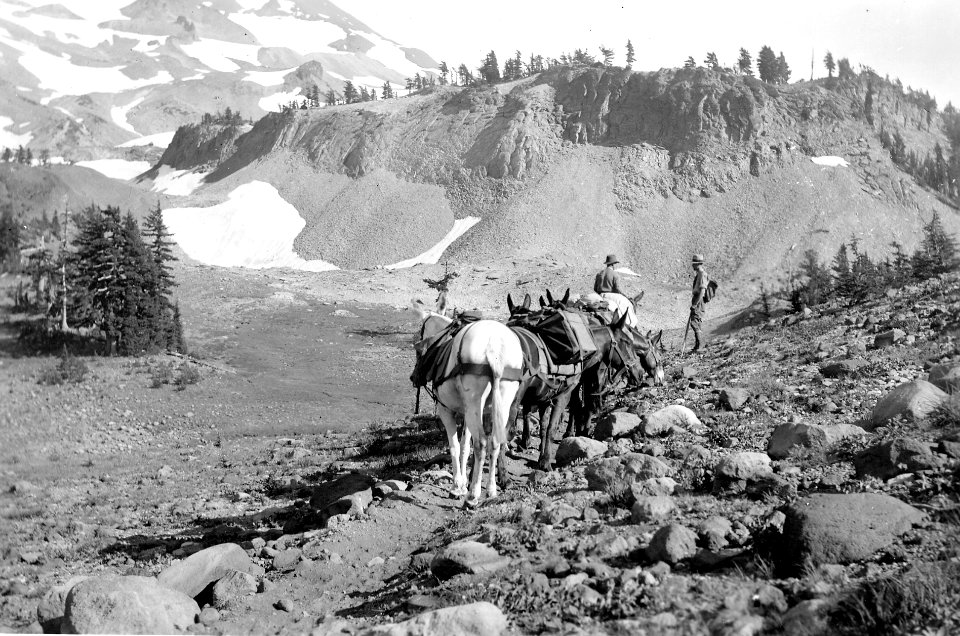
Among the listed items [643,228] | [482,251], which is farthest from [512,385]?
[643,228]

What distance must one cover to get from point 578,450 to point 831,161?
89.0m

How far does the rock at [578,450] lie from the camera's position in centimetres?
935

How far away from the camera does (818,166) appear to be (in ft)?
272

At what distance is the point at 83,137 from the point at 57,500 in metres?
209

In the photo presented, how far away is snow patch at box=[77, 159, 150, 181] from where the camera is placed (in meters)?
156

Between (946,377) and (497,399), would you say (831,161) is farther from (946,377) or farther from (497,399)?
(497,399)

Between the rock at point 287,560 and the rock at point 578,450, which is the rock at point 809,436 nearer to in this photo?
the rock at point 578,450

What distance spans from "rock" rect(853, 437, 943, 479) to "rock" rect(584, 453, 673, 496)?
6.31ft

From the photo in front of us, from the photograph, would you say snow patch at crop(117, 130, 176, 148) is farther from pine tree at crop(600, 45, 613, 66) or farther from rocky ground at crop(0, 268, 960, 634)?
rocky ground at crop(0, 268, 960, 634)

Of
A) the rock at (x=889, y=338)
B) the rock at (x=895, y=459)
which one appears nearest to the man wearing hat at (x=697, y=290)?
the rock at (x=889, y=338)

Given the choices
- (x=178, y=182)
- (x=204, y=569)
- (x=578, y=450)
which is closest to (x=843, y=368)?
(x=578, y=450)

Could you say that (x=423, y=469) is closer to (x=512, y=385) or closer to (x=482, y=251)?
(x=512, y=385)

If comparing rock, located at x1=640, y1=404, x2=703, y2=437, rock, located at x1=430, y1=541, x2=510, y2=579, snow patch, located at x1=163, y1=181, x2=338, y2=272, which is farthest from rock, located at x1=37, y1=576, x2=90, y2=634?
snow patch, located at x1=163, y1=181, x2=338, y2=272

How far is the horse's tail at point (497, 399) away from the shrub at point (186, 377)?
22.0 metres
